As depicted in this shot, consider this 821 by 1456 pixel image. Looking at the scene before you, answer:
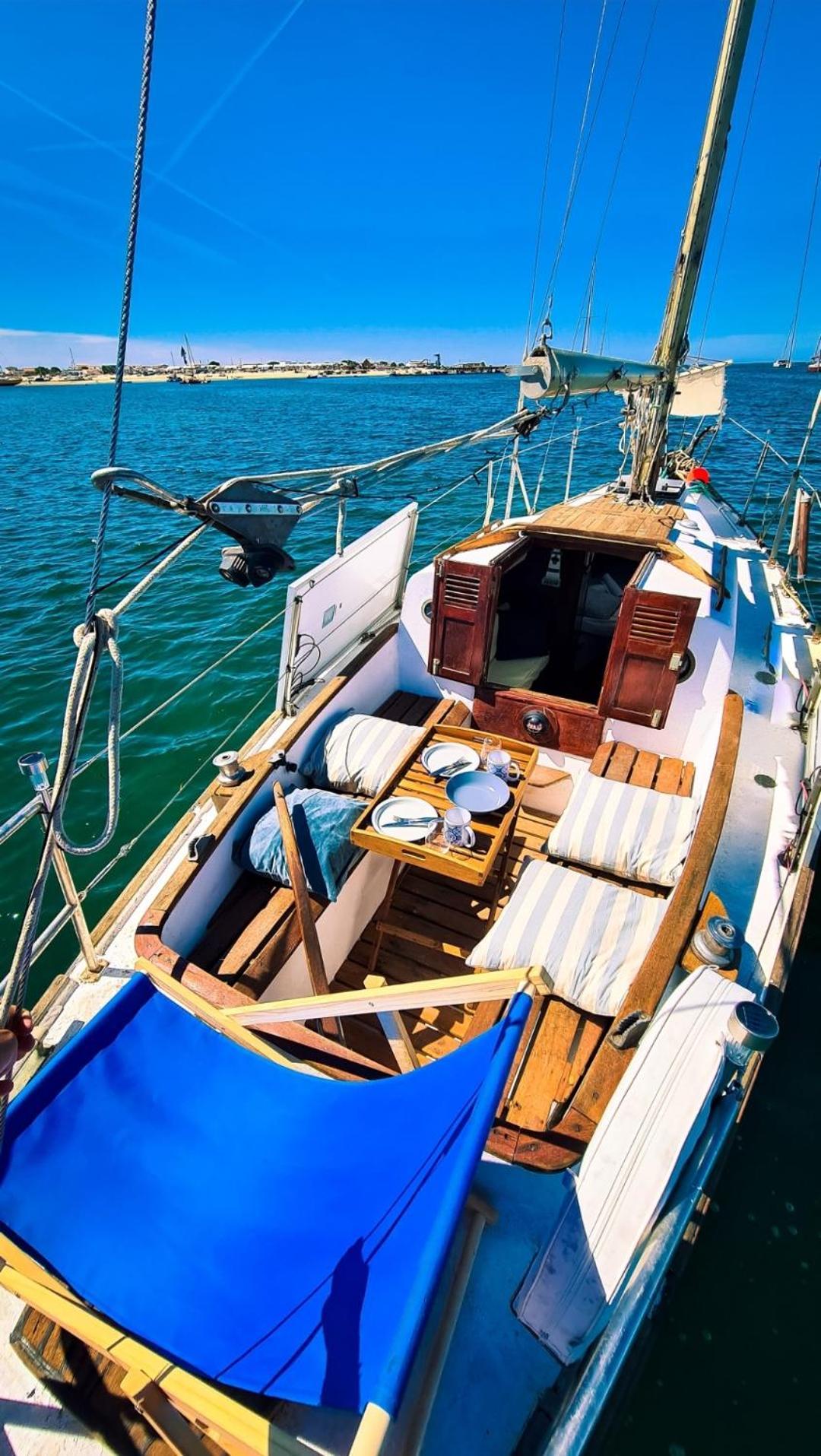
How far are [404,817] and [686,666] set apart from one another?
9.67 ft

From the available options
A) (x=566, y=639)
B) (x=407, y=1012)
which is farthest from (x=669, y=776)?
(x=566, y=639)

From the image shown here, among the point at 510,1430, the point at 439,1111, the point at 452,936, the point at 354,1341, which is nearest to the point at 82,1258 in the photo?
the point at 354,1341

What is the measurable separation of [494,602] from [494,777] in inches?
73.5

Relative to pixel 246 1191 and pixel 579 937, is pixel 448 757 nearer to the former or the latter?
pixel 579 937

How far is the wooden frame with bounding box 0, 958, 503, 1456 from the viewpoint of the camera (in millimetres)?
1709

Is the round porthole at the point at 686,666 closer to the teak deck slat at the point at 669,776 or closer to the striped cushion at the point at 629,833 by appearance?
the teak deck slat at the point at 669,776

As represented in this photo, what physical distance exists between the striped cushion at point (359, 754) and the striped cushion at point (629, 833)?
1547 millimetres

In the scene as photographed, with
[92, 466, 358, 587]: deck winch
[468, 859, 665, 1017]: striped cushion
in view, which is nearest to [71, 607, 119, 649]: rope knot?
[92, 466, 358, 587]: deck winch

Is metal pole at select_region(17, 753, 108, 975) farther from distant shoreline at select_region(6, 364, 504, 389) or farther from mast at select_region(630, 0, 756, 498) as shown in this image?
distant shoreline at select_region(6, 364, 504, 389)

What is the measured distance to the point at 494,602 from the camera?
585cm

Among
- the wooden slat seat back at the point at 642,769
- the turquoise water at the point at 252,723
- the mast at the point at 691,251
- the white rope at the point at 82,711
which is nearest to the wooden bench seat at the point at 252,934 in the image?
the turquoise water at the point at 252,723

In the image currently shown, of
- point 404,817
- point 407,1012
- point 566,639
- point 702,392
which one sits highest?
point 702,392

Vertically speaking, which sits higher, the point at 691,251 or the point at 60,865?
the point at 691,251

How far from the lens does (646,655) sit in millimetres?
5344
